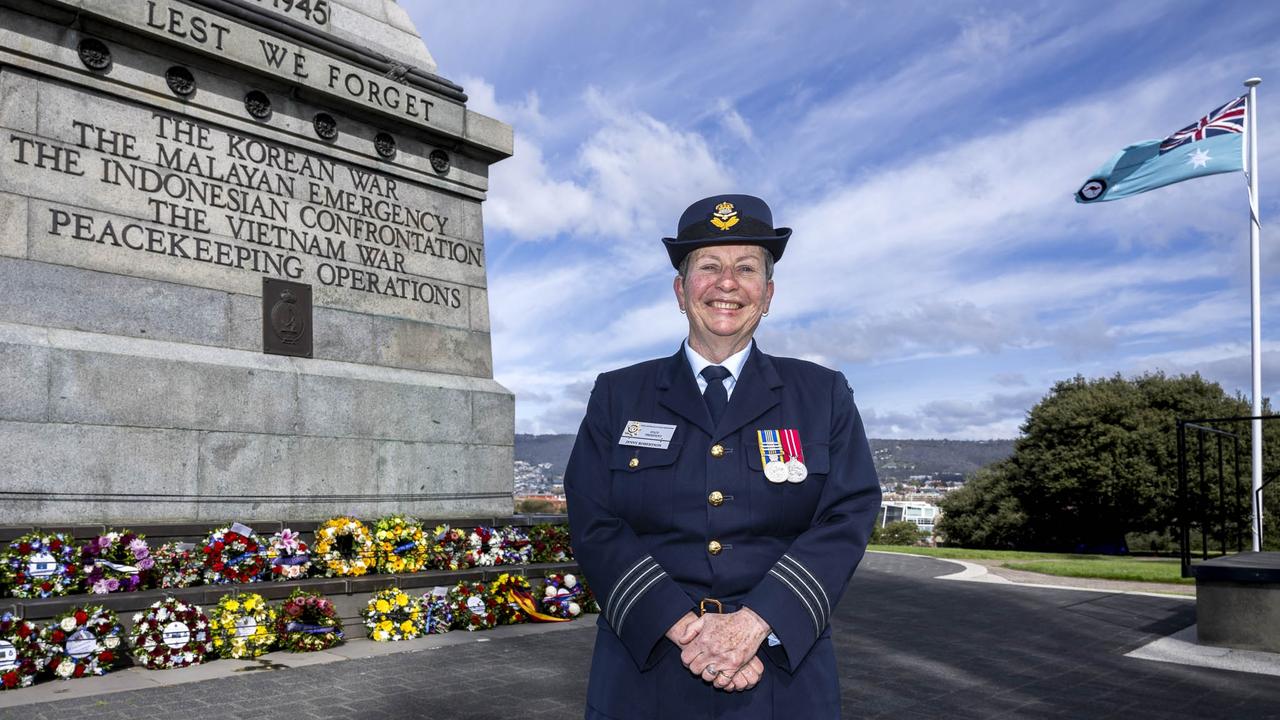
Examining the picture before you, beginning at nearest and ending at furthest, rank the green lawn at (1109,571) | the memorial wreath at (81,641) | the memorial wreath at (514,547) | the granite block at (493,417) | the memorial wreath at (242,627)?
the memorial wreath at (81,641), the memorial wreath at (242,627), the memorial wreath at (514,547), the granite block at (493,417), the green lawn at (1109,571)

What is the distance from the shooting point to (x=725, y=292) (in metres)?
3.14

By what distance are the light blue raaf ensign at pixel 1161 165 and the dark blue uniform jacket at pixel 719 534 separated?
59.7 feet

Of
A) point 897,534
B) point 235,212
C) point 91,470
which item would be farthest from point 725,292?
point 897,534

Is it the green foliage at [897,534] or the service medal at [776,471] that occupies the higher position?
the service medal at [776,471]

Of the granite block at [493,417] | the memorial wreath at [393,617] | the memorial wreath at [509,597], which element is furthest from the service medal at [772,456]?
the granite block at [493,417]

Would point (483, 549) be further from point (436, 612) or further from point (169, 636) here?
point (169, 636)

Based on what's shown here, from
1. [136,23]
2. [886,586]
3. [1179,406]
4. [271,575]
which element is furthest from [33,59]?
[1179,406]

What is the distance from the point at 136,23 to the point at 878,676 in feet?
32.5

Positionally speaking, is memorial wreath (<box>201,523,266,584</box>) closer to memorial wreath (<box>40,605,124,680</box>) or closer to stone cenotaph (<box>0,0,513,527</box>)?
stone cenotaph (<box>0,0,513,527</box>)

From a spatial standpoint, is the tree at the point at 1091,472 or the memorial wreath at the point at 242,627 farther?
the tree at the point at 1091,472

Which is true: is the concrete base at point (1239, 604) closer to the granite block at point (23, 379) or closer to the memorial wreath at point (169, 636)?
the memorial wreath at point (169, 636)

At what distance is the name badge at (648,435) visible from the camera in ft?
10.1

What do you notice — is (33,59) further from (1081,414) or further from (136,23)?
(1081,414)

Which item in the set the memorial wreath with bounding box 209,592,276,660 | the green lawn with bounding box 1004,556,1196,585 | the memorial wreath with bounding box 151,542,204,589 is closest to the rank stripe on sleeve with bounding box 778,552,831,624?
the memorial wreath with bounding box 209,592,276,660
